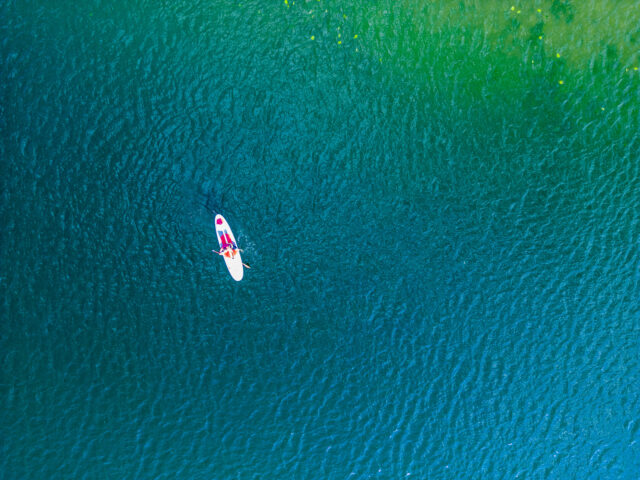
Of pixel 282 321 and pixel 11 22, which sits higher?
pixel 11 22

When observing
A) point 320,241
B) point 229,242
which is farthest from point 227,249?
point 320,241

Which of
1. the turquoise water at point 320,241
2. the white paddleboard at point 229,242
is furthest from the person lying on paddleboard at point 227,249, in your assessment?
the turquoise water at point 320,241

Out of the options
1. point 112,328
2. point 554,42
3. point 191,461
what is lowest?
point 191,461

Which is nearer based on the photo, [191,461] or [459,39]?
[191,461]

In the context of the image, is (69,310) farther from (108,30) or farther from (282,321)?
(108,30)

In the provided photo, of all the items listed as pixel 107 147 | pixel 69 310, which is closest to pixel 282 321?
pixel 69 310
